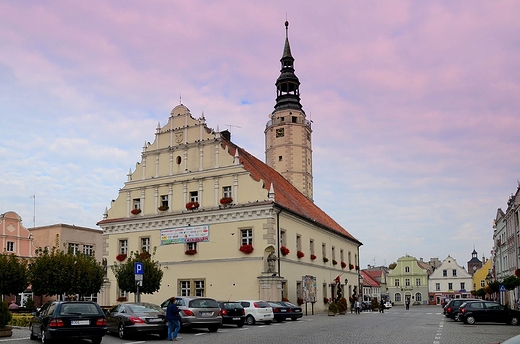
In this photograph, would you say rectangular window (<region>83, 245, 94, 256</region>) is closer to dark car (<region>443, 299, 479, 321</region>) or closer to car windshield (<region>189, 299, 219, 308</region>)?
dark car (<region>443, 299, 479, 321</region>)

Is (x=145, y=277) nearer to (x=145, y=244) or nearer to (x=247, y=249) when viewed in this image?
(x=247, y=249)

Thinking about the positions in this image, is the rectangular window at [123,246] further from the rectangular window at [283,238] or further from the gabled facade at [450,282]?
the gabled facade at [450,282]

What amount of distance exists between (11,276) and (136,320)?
74.0ft

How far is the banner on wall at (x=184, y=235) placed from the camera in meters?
40.5

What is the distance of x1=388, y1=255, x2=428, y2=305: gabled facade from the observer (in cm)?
10288

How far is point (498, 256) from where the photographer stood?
66.3 meters

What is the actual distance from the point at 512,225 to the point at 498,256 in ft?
52.6

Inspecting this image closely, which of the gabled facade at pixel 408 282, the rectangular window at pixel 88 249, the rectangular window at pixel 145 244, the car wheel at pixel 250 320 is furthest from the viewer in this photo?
the gabled facade at pixel 408 282

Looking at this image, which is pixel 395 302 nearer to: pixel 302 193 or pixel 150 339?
pixel 302 193

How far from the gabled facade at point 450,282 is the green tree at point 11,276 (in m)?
79.8

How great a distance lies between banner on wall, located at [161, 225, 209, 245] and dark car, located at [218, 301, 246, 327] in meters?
13.2

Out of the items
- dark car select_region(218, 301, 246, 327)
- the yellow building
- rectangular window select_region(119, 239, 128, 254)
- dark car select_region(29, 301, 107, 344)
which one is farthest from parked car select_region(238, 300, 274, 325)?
rectangular window select_region(119, 239, 128, 254)

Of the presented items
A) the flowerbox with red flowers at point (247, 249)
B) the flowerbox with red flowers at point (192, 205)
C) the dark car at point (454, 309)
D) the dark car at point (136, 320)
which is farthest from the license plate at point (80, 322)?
the flowerbox with red flowers at point (192, 205)

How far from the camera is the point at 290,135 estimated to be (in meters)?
60.2
